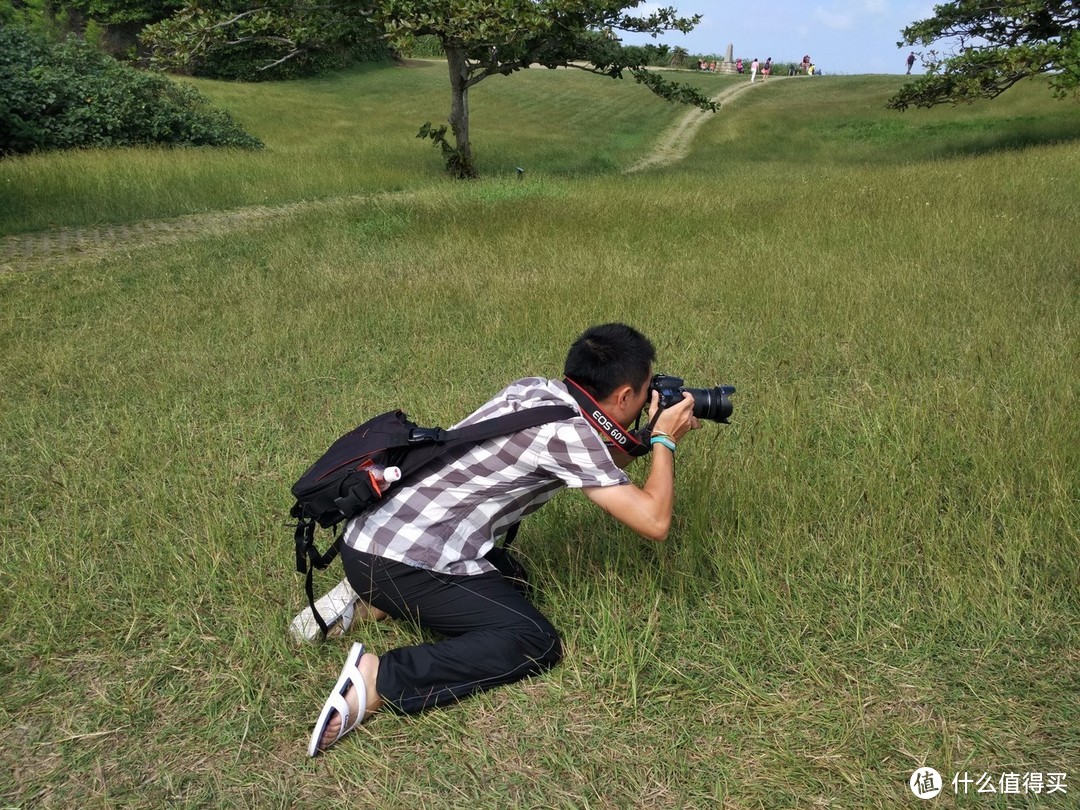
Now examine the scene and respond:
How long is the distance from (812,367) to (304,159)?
48.8ft

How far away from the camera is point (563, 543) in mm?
3418

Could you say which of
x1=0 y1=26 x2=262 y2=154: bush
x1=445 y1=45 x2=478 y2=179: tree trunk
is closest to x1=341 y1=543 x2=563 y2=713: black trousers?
x1=445 y1=45 x2=478 y2=179: tree trunk

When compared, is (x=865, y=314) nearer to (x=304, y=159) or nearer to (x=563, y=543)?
(x=563, y=543)

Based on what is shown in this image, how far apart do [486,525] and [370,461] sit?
0.45 metres

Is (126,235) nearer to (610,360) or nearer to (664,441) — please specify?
(610,360)

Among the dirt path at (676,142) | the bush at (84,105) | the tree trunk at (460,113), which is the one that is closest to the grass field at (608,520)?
the tree trunk at (460,113)

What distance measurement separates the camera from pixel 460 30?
1322 centimetres

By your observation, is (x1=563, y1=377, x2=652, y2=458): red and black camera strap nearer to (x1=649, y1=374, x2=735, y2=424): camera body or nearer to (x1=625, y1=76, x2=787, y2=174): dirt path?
(x1=649, y1=374, x2=735, y2=424): camera body

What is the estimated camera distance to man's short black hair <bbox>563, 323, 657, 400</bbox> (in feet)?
8.77

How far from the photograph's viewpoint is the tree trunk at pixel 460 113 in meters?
15.7

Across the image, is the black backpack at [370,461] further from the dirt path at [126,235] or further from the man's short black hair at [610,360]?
the dirt path at [126,235]

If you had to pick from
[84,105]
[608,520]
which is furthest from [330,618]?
[84,105]

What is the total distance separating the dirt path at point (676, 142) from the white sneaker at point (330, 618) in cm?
1636

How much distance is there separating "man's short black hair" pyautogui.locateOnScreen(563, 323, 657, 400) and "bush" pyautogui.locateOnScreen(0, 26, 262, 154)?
1772 centimetres
